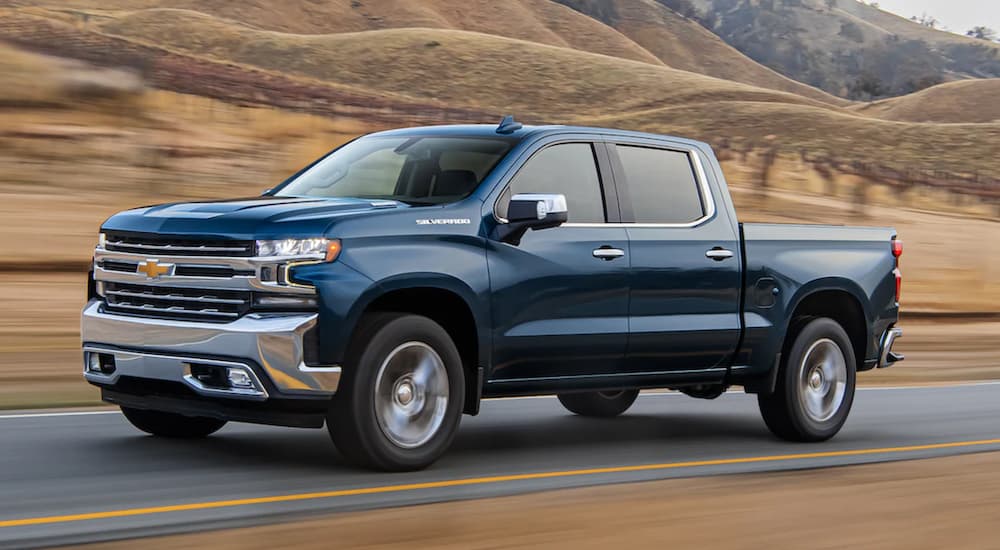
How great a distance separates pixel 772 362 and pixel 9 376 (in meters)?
6.36

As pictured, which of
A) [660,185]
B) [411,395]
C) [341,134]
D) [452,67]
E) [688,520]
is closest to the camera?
[688,520]

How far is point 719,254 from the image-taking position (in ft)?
32.1

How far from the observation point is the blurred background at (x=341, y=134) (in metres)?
17.5

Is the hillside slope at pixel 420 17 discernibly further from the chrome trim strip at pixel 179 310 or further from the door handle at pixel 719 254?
the chrome trim strip at pixel 179 310

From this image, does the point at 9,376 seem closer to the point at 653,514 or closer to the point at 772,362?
the point at 772,362

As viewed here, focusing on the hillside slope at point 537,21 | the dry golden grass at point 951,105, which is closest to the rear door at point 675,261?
the hillside slope at point 537,21

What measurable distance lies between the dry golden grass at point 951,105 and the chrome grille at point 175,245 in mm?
100965

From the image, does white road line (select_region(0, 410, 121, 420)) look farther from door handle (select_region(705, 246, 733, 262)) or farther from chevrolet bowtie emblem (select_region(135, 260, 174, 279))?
door handle (select_region(705, 246, 733, 262))

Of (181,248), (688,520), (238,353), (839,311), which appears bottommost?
(688,520)

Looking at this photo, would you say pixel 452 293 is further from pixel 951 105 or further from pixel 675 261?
pixel 951 105

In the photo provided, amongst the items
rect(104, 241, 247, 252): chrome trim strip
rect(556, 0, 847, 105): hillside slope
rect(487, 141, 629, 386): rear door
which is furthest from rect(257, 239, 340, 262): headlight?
rect(556, 0, 847, 105): hillside slope

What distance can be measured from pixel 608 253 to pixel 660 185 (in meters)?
0.90

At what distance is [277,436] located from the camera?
9617 mm

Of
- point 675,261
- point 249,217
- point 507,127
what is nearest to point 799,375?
point 675,261
